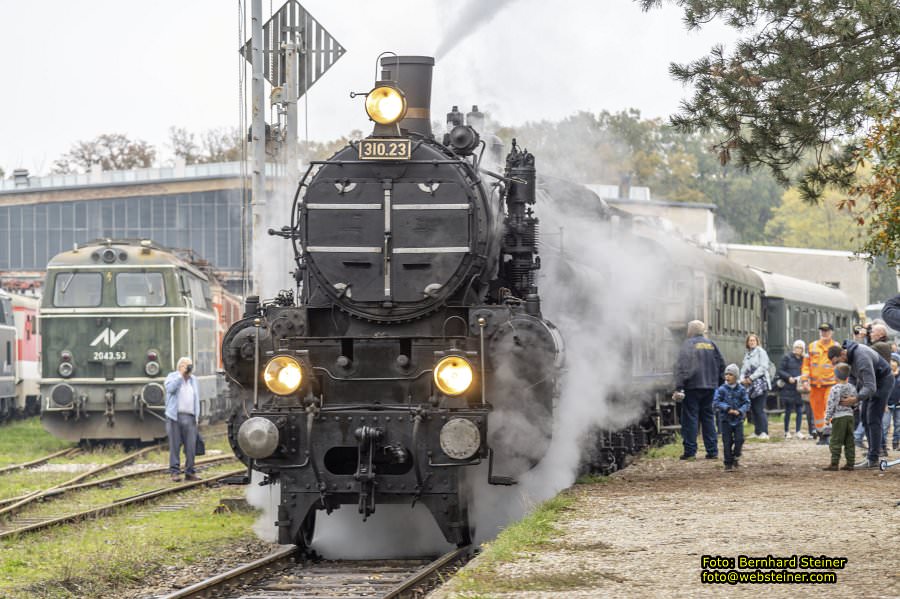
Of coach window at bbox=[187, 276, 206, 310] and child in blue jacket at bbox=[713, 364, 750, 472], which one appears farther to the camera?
coach window at bbox=[187, 276, 206, 310]

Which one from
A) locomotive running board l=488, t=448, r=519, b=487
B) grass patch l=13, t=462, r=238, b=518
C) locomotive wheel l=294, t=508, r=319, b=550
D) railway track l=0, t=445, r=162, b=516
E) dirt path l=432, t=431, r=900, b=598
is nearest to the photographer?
dirt path l=432, t=431, r=900, b=598

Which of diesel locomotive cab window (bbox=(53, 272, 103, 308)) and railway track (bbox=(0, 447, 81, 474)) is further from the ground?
diesel locomotive cab window (bbox=(53, 272, 103, 308))

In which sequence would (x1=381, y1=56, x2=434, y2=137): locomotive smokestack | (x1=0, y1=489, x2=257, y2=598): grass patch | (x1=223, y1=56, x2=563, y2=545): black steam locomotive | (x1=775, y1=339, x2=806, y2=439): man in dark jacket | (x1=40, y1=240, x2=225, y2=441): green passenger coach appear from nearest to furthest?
(x1=0, y1=489, x2=257, y2=598): grass patch → (x1=223, y1=56, x2=563, y2=545): black steam locomotive → (x1=381, y1=56, x2=434, y2=137): locomotive smokestack → (x1=775, y1=339, x2=806, y2=439): man in dark jacket → (x1=40, y1=240, x2=225, y2=441): green passenger coach

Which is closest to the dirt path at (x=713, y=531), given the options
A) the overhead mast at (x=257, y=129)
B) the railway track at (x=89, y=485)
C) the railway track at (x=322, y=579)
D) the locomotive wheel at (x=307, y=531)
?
the railway track at (x=322, y=579)

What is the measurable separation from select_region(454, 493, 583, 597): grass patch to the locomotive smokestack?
10.8ft

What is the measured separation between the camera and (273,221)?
20.0 meters

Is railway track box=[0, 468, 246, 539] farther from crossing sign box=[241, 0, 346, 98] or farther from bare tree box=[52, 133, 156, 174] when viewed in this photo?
bare tree box=[52, 133, 156, 174]

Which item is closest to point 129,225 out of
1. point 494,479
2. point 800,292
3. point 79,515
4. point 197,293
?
point 800,292

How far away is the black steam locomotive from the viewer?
393 inches

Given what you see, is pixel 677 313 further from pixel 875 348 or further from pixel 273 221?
pixel 273 221

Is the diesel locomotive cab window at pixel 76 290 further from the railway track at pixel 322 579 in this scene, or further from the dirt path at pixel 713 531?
the railway track at pixel 322 579

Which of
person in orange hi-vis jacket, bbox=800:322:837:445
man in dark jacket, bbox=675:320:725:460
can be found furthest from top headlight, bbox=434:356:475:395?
person in orange hi-vis jacket, bbox=800:322:837:445

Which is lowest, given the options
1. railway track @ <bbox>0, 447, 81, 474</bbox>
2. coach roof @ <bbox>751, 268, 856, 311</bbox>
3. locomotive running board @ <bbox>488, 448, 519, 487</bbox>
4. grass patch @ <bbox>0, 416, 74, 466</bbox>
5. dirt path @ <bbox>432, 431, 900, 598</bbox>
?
grass patch @ <bbox>0, 416, 74, 466</bbox>

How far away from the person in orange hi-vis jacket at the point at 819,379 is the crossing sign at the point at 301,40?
7679 millimetres
